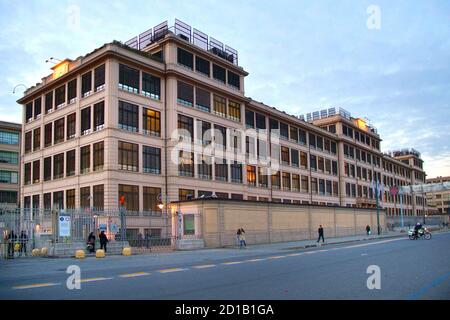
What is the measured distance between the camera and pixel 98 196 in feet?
141

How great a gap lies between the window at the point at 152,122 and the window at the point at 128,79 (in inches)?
94.7

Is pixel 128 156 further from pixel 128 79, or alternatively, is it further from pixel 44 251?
pixel 44 251

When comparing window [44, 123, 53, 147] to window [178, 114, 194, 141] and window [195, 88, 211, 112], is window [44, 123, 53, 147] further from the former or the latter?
window [195, 88, 211, 112]

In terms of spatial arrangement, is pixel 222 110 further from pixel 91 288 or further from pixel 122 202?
pixel 91 288


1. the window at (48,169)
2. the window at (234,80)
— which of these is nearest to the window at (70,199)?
the window at (48,169)

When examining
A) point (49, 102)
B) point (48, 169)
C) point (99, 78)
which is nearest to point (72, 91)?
point (49, 102)

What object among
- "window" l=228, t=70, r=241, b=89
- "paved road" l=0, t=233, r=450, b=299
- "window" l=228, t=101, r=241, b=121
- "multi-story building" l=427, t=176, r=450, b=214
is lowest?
"paved road" l=0, t=233, r=450, b=299

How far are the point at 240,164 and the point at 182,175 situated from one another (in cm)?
1037

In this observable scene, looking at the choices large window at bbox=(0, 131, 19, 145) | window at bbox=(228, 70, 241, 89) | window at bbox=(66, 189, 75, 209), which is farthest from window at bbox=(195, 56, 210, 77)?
large window at bbox=(0, 131, 19, 145)

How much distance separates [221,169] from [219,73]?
11031 mm

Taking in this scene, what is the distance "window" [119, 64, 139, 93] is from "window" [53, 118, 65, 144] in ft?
30.5

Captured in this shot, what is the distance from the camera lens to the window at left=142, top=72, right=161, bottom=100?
153ft

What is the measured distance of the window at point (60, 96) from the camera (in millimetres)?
49969

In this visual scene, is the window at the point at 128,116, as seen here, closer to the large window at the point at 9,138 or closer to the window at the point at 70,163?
the window at the point at 70,163
